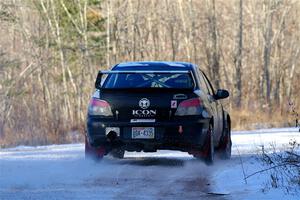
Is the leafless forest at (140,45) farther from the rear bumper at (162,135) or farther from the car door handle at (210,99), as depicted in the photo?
the rear bumper at (162,135)

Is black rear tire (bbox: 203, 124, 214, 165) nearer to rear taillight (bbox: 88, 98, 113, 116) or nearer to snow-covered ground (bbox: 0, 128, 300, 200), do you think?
snow-covered ground (bbox: 0, 128, 300, 200)

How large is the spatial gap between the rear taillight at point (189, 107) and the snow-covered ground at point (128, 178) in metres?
0.80

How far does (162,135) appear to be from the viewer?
11281mm

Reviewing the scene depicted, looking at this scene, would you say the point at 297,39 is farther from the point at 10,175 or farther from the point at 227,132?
the point at 10,175


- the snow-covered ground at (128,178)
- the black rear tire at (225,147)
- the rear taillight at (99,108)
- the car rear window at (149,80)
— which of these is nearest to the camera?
the snow-covered ground at (128,178)

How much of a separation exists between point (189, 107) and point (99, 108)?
1286 millimetres

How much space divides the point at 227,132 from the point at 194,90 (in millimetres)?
2270

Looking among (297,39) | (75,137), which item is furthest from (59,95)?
(75,137)

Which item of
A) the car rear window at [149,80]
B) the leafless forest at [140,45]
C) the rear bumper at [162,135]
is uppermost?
the car rear window at [149,80]

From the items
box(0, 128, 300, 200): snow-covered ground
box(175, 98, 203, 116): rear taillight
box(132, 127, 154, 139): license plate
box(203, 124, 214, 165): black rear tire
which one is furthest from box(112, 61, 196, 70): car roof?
box(0, 128, 300, 200): snow-covered ground

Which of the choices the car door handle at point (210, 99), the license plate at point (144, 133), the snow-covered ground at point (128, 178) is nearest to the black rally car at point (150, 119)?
the license plate at point (144, 133)

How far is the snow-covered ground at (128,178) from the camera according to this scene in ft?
27.8

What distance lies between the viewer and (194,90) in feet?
38.0

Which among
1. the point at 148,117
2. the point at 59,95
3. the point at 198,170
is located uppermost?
the point at 148,117
